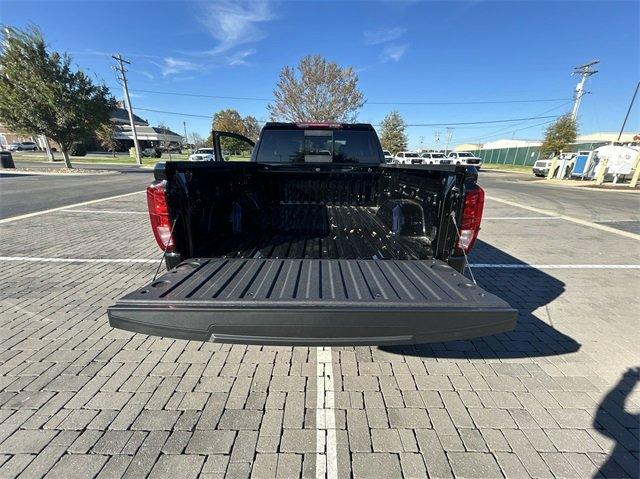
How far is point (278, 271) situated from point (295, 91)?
102ft

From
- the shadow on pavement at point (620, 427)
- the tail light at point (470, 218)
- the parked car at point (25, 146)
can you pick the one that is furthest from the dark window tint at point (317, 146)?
the parked car at point (25, 146)

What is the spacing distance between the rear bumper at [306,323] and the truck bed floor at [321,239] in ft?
3.33

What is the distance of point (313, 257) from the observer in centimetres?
279

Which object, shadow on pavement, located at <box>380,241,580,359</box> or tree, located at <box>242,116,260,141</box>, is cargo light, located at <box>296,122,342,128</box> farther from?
tree, located at <box>242,116,260,141</box>

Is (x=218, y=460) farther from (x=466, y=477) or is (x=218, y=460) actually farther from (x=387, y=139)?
(x=387, y=139)

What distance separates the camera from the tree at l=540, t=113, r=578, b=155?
31.6 metres

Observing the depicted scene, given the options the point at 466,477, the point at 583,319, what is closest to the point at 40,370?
the point at 466,477

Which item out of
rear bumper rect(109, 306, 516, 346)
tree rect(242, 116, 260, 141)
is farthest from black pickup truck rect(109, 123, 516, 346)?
tree rect(242, 116, 260, 141)

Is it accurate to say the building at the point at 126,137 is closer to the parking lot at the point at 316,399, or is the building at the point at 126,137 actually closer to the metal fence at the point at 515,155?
the metal fence at the point at 515,155

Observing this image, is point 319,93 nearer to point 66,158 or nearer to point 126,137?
point 66,158

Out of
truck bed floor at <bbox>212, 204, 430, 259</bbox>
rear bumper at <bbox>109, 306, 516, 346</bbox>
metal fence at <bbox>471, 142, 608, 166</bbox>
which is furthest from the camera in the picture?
metal fence at <bbox>471, 142, 608, 166</bbox>

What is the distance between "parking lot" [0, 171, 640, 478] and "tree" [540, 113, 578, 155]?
119 feet

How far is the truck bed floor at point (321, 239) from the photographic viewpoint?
111 inches

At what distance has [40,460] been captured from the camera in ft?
5.85
